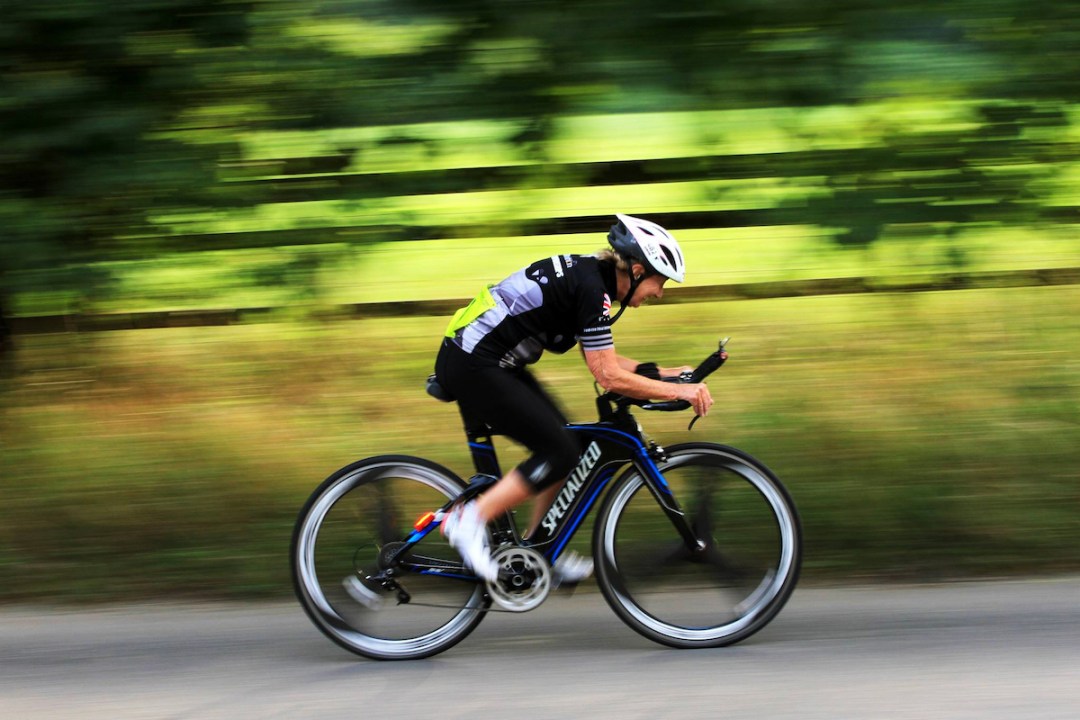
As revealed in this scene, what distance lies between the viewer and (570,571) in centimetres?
460

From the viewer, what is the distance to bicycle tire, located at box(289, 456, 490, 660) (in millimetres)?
4609

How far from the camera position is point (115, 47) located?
528 centimetres

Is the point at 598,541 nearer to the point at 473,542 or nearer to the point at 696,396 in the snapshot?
the point at 473,542

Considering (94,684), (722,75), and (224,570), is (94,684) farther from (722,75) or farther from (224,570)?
(722,75)

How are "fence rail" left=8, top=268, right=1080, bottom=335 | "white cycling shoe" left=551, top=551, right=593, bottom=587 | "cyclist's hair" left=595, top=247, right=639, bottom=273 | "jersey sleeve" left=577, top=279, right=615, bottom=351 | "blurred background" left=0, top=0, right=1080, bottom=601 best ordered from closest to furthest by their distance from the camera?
"jersey sleeve" left=577, top=279, right=615, bottom=351 → "cyclist's hair" left=595, top=247, right=639, bottom=273 → "white cycling shoe" left=551, top=551, right=593, bottom=587 → "blurred background" left=0, top=0, right=1080, bottom=601 → "fence rail" left=8, top=268, right=1080, bottom=335

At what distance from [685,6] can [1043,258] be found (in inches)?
130

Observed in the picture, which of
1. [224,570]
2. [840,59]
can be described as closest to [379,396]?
[224,570]

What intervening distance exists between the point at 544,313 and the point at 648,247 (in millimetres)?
463

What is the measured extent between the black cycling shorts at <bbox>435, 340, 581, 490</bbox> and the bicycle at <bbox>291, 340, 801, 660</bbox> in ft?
0.40

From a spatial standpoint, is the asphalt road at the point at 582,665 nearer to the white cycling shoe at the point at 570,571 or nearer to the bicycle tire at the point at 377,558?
the bicycle tire at the point at 377,558

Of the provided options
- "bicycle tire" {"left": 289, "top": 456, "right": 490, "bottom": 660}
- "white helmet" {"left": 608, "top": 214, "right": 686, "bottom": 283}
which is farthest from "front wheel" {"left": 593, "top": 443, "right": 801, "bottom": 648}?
"white helmet" {"left": 608, "top": 214, "right": 686, "bottom": 283}

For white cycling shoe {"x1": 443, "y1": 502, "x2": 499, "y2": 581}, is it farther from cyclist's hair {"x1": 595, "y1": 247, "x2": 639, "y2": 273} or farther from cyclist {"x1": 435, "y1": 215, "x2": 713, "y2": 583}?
cyclist's hair {"x1": 595, "y1": 247, "x2": 639, "y2": 273}

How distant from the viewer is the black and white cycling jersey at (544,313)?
436 centimetres

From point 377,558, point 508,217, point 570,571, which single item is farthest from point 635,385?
point 508,217
